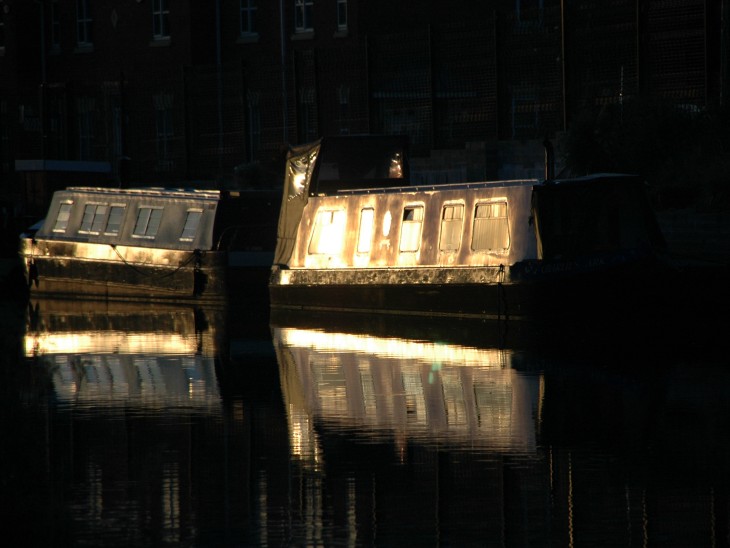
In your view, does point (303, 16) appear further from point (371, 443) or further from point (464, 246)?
point (371, 443)

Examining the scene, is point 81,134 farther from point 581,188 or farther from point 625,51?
point 581,188

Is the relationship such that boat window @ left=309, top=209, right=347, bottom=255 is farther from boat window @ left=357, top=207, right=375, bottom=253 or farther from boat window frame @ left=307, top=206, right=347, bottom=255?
boat window @ left=357, top=207, right=375, bottom=253

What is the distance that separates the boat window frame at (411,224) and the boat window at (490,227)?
4.16 feet

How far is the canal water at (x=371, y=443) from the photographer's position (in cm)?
821

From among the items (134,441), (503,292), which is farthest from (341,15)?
(134,441)

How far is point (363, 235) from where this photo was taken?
2502cm

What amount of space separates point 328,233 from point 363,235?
87cm

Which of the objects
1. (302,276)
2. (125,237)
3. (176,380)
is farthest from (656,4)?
(176,380)

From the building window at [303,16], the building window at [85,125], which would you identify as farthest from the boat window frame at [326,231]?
the building window at [85,125]

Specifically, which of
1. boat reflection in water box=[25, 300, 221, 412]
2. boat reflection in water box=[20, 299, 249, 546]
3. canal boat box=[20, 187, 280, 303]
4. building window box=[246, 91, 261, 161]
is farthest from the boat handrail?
building window box=[246, 91, 261, 161]

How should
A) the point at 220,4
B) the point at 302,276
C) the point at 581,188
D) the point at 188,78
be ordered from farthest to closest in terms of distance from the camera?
1. the point at 220,4
2. the point at 188,78
3. the point at 302,276
4. the point at 581,188

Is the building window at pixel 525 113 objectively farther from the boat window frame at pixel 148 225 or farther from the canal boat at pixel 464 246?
the boat window frame at pixel 148 225

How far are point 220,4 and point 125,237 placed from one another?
2302 centimetres

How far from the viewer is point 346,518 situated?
331 inches
